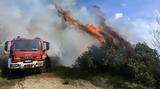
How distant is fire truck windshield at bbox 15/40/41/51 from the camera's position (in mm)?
29000

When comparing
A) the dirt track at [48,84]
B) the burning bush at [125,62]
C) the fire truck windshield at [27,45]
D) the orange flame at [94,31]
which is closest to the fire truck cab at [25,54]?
the fire truck windshield at [27,45]

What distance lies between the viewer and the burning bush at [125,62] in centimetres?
2822

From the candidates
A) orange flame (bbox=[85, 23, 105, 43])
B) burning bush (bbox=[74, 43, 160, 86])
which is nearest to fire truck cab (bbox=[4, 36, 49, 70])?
burning bush (bbox=[74, 43, 160, 86])

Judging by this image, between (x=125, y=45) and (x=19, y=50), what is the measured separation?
820 cm

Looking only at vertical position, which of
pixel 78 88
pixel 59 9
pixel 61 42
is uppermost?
pixel 59 9

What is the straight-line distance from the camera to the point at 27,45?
29.1 meters

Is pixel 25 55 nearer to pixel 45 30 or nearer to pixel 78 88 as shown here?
pixel 78 88

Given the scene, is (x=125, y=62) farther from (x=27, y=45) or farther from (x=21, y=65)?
(x=21, y=65)

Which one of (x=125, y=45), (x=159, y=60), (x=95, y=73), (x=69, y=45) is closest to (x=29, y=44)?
(x=95, y=73)

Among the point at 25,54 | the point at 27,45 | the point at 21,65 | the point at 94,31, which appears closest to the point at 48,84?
the point at 21,65

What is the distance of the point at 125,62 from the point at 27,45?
721 cm

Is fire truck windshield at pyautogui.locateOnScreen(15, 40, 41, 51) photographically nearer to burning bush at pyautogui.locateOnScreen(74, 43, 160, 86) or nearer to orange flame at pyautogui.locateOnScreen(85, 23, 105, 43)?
burning bush at pyautogui.locateOnScreen(74, 43, 160, 86)

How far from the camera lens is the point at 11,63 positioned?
2853 cm

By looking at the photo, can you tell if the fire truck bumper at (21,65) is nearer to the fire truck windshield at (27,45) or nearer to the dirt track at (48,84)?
the dirt track at (48,84)
